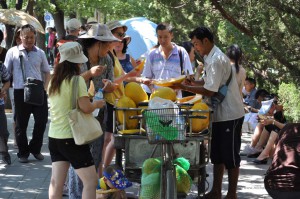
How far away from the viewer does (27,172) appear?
963cm

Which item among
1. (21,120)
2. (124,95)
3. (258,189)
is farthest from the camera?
(21,120)

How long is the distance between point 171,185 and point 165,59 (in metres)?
2.76

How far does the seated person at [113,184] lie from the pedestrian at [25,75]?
325cm

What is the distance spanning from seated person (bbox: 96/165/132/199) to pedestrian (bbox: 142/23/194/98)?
1929 mm

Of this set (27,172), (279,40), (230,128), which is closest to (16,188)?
(27,172)

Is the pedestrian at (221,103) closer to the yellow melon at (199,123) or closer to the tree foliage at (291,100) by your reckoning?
the yellow melon at (199,123)

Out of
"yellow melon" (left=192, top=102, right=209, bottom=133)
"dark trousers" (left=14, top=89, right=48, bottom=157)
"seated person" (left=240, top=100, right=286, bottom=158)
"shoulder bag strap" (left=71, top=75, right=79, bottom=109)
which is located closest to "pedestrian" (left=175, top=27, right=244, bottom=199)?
"yellow melon" (left=192, top=102, right=209, bottom=133)

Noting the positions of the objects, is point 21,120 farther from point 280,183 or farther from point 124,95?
point 280,183

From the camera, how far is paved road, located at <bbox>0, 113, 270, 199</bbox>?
8.38 metres

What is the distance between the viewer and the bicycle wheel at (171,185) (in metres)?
6.42

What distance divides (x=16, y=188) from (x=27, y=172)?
40.2 inches

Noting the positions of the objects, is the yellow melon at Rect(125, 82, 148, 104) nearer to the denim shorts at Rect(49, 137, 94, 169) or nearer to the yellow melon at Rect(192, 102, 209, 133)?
the yellow melon at Rect(192, 102, 209, 133)

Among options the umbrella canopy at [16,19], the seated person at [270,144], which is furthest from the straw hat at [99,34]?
the umbrella canopy at [16,19]

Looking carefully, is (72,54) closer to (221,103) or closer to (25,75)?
(221,103)
